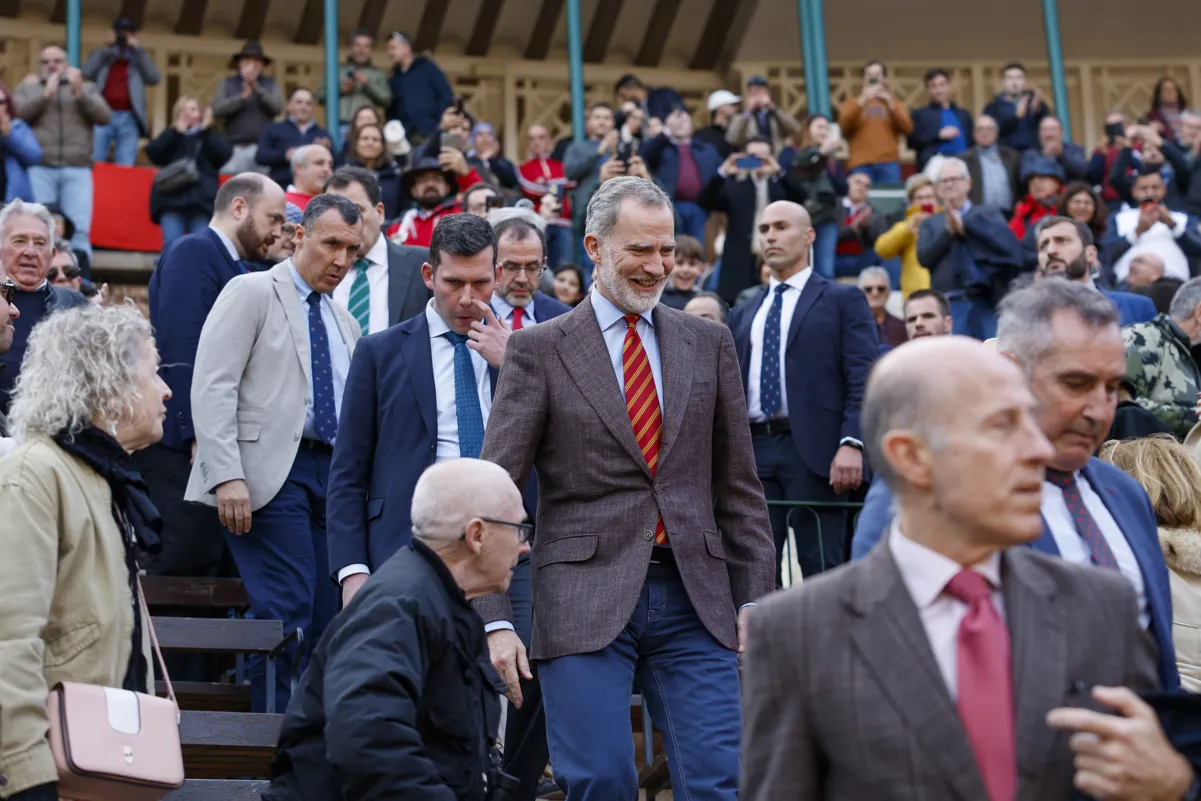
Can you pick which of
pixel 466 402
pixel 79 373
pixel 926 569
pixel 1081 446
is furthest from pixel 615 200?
pixel 926 569

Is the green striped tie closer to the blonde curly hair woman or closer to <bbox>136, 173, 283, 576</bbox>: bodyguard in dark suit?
<bbox>136, 173, 283, 576</bbox>: bodyguard in dark suit

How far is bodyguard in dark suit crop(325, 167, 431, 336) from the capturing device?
750 cm

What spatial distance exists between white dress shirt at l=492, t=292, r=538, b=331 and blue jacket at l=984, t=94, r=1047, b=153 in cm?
1031

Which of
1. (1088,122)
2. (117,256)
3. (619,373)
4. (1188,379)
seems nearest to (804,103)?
(1088,122)

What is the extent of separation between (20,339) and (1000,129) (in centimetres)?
1114

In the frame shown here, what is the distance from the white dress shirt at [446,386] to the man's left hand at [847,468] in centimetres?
236

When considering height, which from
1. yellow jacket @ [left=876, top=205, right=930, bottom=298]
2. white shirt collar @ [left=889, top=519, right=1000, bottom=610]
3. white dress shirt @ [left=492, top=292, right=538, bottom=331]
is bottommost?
white shirt collar @ [left=889, top=519, right=1000, bottom=610]

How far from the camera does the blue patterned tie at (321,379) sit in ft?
21.8

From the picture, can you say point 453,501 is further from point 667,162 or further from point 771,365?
point 667,162

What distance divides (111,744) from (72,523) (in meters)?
0.54

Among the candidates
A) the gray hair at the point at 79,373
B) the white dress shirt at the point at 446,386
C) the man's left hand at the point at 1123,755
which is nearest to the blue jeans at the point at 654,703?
the white dress shirt at the point at 446,386

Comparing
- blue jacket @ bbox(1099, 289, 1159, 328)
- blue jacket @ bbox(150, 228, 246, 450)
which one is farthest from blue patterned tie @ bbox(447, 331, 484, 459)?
blue jacket @ bbox(1099, 289, 1159, 328)

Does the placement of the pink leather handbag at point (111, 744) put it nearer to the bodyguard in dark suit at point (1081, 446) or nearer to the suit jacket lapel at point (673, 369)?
the suit jacket lapel at point (673, 369)

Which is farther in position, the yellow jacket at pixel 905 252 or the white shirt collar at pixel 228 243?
the yellow jacket at pixel 905 252
